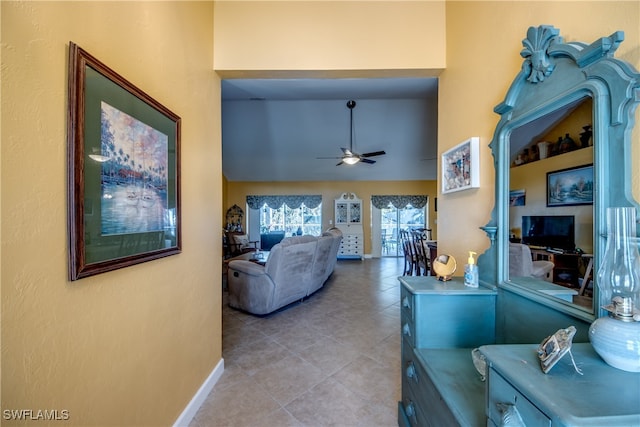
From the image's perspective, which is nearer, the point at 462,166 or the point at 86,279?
the point at 86,279

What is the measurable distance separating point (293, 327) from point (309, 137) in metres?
4.39

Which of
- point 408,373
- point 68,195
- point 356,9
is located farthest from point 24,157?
point 356,9

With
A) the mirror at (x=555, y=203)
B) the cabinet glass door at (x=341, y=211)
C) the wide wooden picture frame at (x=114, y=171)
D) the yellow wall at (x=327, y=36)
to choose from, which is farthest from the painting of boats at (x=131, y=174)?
the cabinet glass door at (x=341, y=211)

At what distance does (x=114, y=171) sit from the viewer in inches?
43.8

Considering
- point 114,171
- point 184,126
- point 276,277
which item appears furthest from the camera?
point 276,277

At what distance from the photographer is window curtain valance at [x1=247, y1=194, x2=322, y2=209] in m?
8.77

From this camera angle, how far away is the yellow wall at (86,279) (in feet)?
2.55

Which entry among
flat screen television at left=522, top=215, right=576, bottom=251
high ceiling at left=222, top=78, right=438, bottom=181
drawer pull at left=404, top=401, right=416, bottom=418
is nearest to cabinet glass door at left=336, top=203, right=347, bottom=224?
high ceiling at left=222, top=78, right=438, bottom=181

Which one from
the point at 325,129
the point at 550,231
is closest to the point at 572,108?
the point at 550,231

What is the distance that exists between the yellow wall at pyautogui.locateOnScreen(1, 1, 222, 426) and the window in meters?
7.00

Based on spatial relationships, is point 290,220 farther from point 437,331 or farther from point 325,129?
point 437,331

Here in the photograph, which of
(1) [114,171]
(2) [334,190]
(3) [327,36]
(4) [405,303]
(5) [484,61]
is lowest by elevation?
(4) [405,303]

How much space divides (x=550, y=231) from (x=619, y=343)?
565 millimetres

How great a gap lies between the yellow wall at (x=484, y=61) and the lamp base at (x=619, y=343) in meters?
0.59
